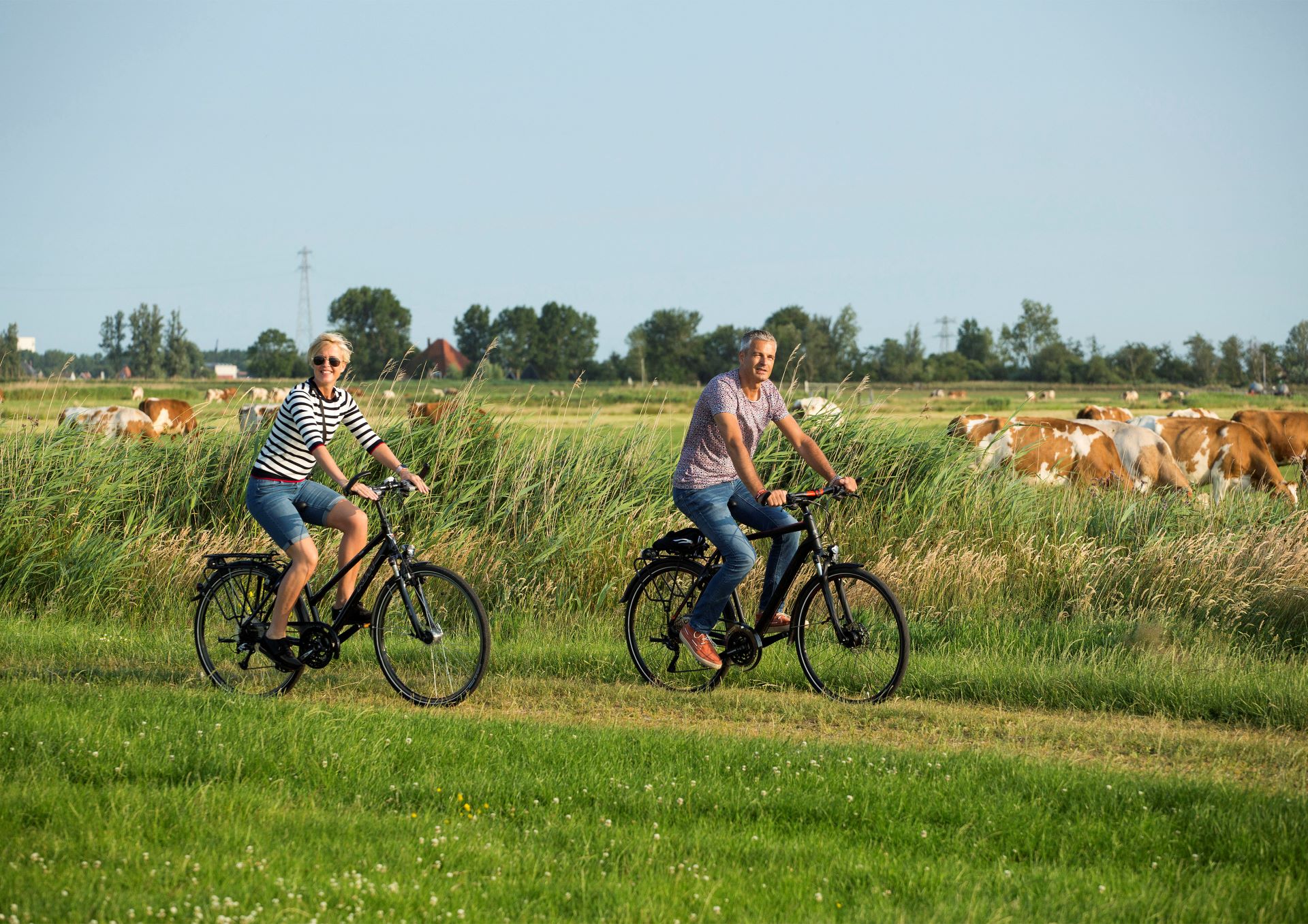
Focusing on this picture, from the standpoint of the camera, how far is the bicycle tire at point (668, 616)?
7797mm

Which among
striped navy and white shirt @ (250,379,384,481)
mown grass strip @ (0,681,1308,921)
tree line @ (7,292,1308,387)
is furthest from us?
tree line @ (7,292,1308,387)

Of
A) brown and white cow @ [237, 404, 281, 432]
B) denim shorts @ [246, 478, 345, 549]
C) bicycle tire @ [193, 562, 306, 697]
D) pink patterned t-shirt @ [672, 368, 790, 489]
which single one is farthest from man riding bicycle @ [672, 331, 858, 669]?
brown and white cow @ [237, 404, 281, 432]

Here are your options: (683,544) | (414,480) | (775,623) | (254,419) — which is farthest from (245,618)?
(254,419)

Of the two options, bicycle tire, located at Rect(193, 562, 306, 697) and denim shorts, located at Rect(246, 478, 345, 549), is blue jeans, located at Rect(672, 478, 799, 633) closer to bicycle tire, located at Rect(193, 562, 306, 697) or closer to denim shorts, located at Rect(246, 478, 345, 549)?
denim shorts, located at Rect(246, 478, 345, 549)

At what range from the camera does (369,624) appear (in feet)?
25.0

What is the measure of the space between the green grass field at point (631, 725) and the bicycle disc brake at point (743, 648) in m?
0.26

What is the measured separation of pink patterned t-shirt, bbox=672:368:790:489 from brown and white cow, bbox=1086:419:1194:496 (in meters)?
11.8

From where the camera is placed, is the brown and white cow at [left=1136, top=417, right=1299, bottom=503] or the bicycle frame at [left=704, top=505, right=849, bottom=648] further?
the brown and white cow at [left=1136, top=417, right=1299, bottom=503]

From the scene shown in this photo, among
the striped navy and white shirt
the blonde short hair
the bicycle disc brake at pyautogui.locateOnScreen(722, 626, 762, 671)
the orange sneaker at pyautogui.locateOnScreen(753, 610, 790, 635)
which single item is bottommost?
the bicycle disc brake at pyautogui.locateOnScreen(722, 626, 762, 671)

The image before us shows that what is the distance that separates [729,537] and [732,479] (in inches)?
16.5

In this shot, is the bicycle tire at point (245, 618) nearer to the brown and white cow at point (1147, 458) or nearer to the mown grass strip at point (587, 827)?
the mown grass strip at point (587, 827)

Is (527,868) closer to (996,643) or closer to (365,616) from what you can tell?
(365,616)

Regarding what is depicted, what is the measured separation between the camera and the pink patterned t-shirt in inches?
289

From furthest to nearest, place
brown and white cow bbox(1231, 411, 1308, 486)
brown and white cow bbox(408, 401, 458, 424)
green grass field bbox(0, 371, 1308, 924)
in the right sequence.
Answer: brown and white cow bbox(1231, 411, 1308, 486), brown and white cow bbox(408, 401, 458, 424), green grass field bbox(0, 371, 1308, 924)
